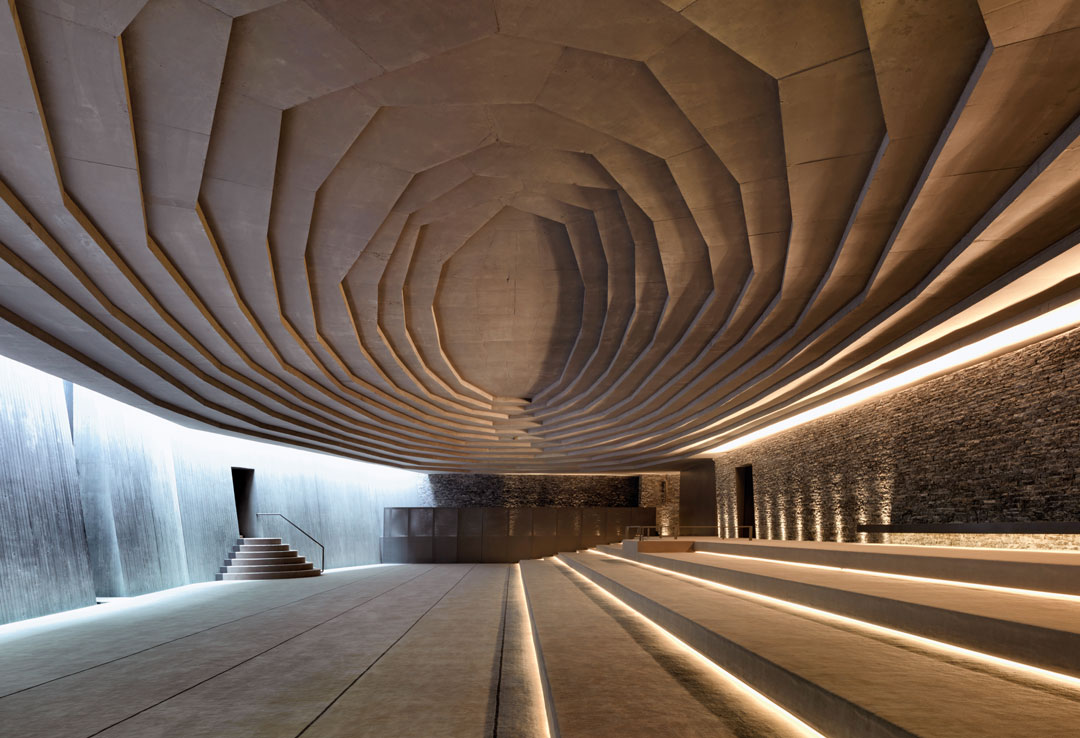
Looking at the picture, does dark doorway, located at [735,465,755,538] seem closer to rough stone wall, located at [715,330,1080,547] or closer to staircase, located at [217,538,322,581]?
rough stone wall, located at [715,330,1080,547]

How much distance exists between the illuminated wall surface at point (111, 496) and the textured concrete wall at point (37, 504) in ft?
0.06

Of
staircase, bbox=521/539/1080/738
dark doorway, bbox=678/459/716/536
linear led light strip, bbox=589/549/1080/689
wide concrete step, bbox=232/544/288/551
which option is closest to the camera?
staircase, bbox=521/539/1080/738

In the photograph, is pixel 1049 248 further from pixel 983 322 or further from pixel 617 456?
pixel 617 456

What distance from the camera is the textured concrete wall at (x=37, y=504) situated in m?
9.30

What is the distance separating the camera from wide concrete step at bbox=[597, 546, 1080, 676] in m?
3.10

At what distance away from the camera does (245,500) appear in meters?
18.9

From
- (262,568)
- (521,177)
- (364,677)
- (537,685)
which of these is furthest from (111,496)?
(537,685)

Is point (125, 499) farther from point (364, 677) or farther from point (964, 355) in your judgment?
point (964, 355)

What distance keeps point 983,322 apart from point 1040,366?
1.42 metres

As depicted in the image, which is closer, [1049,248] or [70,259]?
[1049,248]

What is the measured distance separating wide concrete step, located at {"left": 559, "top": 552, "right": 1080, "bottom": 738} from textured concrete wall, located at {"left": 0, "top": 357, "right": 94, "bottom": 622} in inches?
367

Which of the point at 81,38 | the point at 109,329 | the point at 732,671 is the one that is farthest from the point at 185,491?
the point at 732,671

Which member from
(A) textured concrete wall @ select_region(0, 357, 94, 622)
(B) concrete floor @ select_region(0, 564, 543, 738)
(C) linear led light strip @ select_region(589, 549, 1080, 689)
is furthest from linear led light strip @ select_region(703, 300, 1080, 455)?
(A) textured concrete wall @ select_region(0, 357, 94, 622)

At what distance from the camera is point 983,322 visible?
8.00 meters
